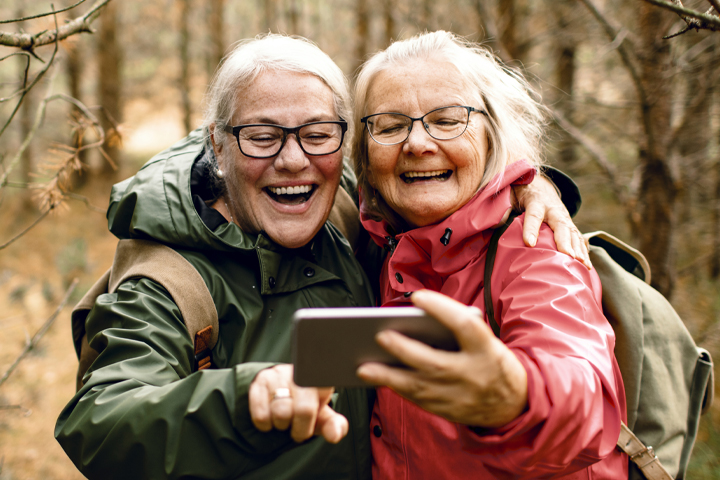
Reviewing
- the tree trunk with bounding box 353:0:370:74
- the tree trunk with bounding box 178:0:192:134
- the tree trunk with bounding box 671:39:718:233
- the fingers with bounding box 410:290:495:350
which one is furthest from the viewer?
the tree trunk with bounding box 178:0:192:134

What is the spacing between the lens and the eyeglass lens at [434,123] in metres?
1.73

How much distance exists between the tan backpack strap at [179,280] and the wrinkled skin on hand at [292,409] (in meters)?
0.62

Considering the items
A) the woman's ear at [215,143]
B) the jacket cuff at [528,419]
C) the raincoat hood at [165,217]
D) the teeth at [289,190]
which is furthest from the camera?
the woman's ear at [215,143]

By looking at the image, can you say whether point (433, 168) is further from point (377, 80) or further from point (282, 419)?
point (282, 419)

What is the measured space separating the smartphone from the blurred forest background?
0.93 m

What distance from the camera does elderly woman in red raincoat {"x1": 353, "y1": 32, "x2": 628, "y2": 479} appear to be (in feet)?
2.88

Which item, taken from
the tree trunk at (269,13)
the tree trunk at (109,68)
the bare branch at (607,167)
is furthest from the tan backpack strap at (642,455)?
the tree trunk at (109,68)

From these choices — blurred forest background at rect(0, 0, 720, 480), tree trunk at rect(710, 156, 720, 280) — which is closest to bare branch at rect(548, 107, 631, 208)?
blurred forest background at rect(0, 0, 720, 480)

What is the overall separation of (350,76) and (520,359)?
541cm

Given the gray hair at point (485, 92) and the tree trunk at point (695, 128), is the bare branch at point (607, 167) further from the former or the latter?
the gray hair at point (485, 92)

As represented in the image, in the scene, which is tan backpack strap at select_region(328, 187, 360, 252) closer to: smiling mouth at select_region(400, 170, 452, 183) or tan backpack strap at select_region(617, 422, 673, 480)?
smiling mouth at select_region(400, 170, 452, 183)

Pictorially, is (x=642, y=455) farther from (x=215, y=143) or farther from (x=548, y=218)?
(x=215, y=143)

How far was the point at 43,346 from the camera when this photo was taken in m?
5.82

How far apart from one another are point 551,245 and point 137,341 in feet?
4.39
